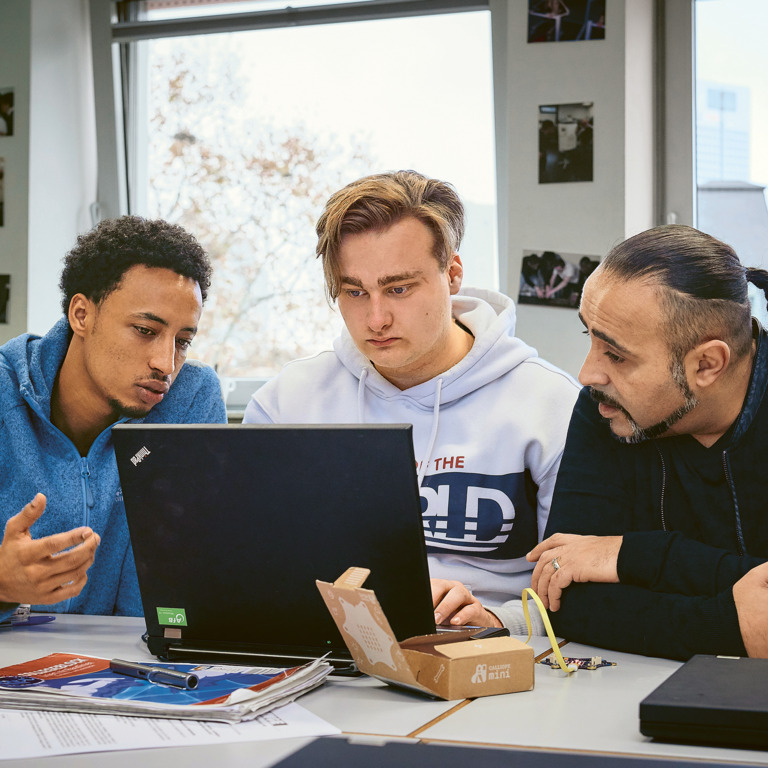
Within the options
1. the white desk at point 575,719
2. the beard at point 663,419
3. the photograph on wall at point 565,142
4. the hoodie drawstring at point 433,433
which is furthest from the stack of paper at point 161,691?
the photograph on wall at point 565,142

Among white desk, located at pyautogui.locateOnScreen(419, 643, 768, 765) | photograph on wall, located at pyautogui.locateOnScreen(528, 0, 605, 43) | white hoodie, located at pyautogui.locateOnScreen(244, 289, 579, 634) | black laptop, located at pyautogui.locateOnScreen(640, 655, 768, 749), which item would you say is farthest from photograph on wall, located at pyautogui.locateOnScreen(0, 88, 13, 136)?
black laptop, located at pyautogui.locateOnScreen(640, 655, 768, 749)

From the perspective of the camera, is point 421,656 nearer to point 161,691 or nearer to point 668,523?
point 161,691

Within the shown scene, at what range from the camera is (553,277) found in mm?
2631

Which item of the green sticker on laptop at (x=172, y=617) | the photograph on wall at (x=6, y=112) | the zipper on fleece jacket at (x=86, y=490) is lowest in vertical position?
the green sticker on laptop at (x=172, y=617)

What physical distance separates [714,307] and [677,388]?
125mm

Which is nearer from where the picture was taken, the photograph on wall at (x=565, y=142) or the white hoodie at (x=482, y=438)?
the white hoodie at (x=482, y=438)

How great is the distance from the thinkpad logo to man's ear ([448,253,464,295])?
86 centimetres

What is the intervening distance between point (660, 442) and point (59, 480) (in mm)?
1035

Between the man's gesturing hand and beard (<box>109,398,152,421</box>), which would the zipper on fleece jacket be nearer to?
beard (<box>109,398,152,421</box>)

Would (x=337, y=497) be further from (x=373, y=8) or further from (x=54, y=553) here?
(x=373, y=8)

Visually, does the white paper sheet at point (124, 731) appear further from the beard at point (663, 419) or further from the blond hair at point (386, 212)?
the blond hair at point (386, 212)

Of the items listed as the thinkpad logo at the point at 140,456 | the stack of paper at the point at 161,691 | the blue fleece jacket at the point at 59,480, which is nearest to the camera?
the stack of paper at the point at 161,691

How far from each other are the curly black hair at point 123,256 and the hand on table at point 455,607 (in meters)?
0.83

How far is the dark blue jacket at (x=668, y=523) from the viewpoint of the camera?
1.12 metres
